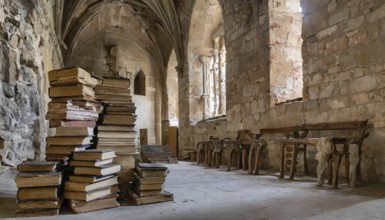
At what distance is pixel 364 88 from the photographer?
13.6 feet

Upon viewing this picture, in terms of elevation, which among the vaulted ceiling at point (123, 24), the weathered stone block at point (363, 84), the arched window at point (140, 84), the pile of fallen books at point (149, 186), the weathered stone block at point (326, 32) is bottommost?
the pile of fallen books at point (149, 186)

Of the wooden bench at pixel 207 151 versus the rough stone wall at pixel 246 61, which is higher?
the rough stone wall at pixel 246 61

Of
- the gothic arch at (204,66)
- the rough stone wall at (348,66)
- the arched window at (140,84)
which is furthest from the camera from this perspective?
the arched window at (140,84)

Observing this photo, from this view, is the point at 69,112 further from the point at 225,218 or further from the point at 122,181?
the point at 225,218

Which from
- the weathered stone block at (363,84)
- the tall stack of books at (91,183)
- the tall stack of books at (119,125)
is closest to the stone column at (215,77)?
the weathered stone block at (363,84)

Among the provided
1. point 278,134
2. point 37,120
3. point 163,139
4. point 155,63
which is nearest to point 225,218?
point 278,134

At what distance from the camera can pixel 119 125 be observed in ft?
10.9

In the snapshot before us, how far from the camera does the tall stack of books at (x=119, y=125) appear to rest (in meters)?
3.17

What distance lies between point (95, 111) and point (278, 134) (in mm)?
3602

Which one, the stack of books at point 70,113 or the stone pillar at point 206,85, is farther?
the stone pillar at point 206,85

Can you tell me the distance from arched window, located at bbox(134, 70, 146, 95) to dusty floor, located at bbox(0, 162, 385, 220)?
1182 centimetres

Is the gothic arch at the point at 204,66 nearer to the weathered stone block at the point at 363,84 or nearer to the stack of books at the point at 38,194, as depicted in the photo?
the weathered stone block at the point at 363,84

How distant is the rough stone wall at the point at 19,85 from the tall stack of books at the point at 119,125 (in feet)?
5.66

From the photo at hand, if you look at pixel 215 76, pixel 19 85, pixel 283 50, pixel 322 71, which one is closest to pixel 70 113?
pixel 19 85
